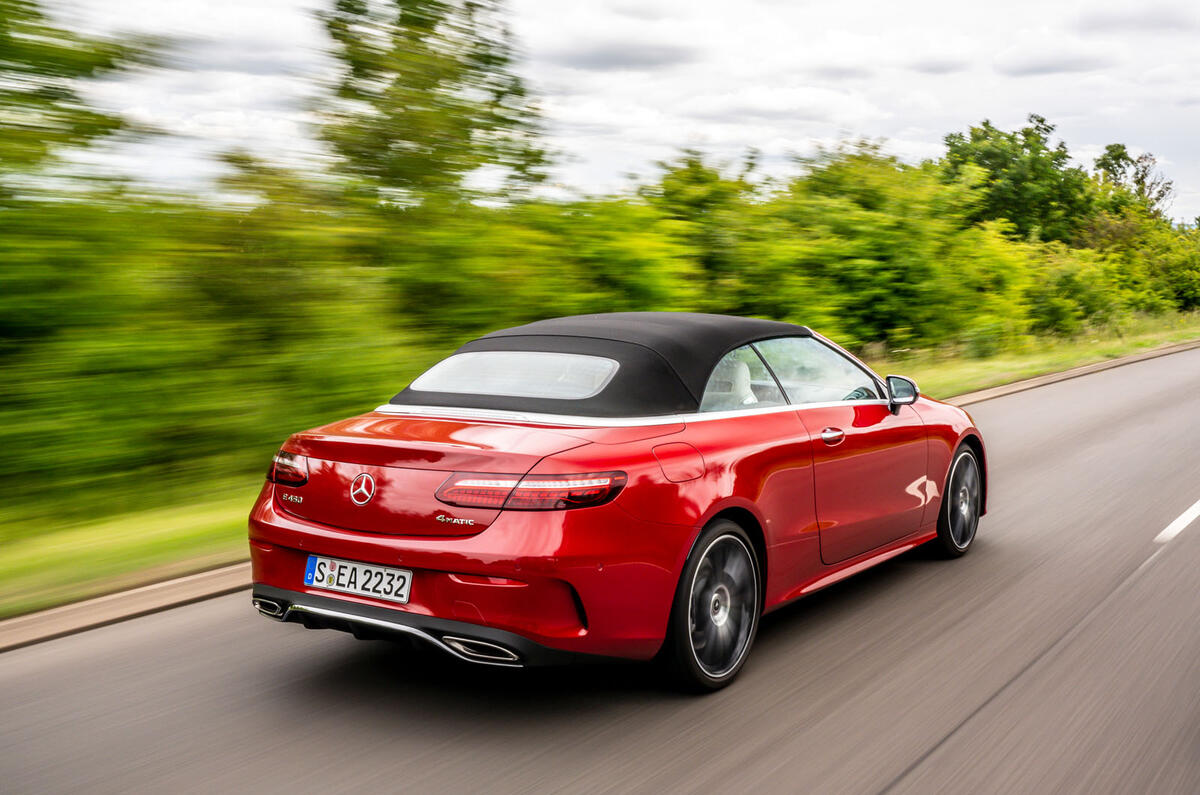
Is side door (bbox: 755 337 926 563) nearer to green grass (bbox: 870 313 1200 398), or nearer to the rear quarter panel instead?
the rear quarter panel

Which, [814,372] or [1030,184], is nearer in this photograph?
[814,372]

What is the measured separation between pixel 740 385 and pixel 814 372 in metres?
0.80

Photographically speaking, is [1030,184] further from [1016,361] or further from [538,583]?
[538,583]

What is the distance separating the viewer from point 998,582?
19.6ft

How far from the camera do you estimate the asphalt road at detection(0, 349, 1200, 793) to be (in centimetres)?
357

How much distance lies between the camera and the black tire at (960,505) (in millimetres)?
6426

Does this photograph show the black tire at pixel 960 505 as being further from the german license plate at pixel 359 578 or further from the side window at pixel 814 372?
the german license plate at pixel 359 578

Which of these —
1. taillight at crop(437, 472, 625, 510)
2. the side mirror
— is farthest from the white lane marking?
taillight at crop(437, 472, 625, 510)

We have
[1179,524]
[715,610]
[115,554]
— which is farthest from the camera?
[1179,524]

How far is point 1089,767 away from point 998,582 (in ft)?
8.12

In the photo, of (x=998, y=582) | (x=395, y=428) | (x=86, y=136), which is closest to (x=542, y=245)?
(x=86, y=136)

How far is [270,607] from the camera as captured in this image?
430 cm

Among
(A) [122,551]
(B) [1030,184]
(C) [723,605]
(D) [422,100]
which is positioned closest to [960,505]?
(C) [723,605]

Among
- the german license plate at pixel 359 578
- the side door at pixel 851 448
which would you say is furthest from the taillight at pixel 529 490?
the side door at pixel 851 448
